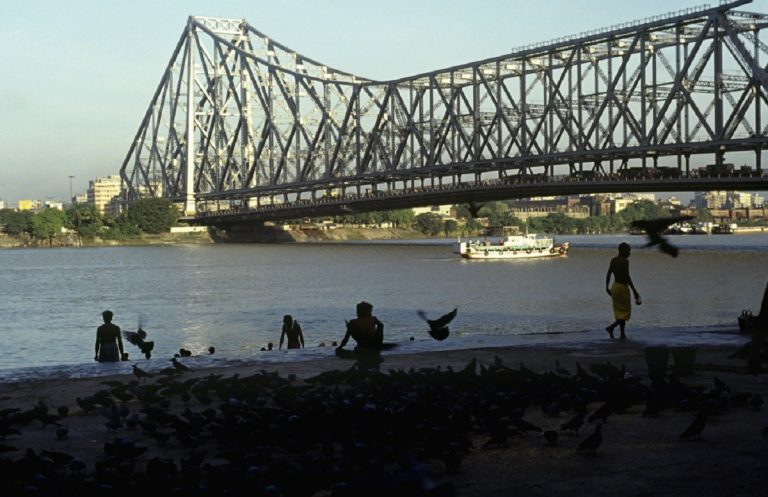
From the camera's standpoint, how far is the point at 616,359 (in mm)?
14672

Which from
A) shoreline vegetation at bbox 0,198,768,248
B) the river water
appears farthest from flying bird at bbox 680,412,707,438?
shoreline vegetation at bbox 0,198,768,248

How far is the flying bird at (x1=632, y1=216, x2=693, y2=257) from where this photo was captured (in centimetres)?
649

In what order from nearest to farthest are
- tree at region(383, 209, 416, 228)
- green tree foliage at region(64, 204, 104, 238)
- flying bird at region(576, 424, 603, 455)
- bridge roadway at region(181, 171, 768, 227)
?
flying bird at region(576, 424, 603, 455), bridge roadway at region(181, 171, 768, 227), green tree foliage at region(64, 204, 104, 238), tree at region(383, 209, 416, 228)

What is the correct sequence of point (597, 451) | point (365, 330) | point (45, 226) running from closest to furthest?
Answer: 1. point (597, 451)
2. point (365, 330)
3. point (45, 226)

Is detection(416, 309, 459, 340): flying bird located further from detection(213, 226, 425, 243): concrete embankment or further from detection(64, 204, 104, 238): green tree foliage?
detection(64, 204, 104, 238): green tree foliage

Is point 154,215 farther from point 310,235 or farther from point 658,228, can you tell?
point 658,228

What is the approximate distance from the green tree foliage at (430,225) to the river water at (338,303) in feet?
298

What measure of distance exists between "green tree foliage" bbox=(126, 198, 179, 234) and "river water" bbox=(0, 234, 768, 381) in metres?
50.4

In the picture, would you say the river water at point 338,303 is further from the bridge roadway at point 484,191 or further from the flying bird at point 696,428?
the flying bird at point 696,428

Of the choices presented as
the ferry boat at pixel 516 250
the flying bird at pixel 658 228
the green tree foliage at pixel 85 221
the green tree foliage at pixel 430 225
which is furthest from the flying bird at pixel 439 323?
the green tree foliage at pixel 430 225

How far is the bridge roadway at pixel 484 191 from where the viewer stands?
228 feet

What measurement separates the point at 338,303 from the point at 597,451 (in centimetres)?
3497

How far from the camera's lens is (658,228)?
6.73 m

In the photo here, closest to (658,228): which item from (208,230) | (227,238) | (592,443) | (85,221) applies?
(592,443)
